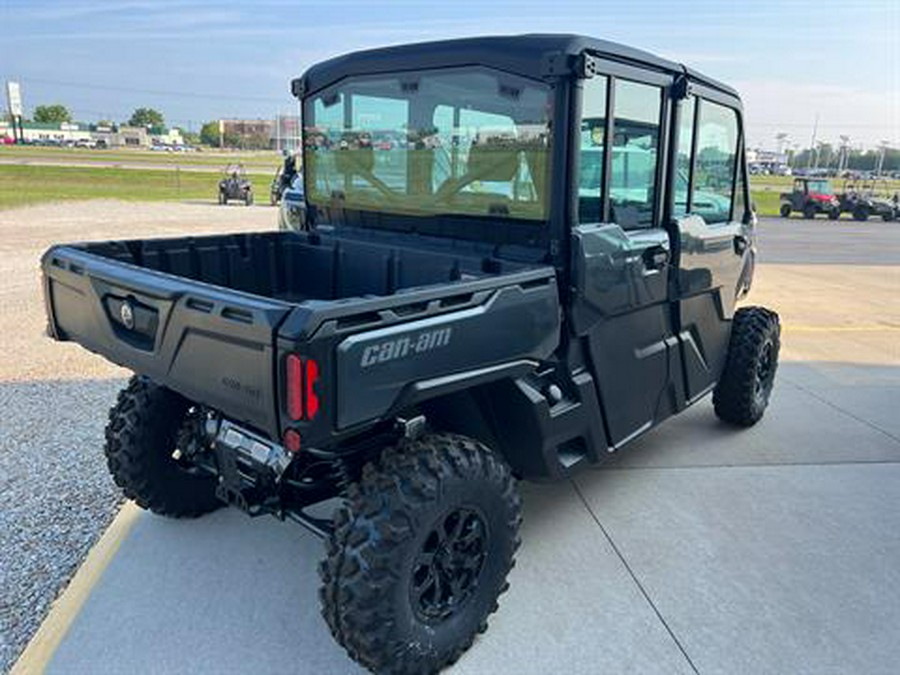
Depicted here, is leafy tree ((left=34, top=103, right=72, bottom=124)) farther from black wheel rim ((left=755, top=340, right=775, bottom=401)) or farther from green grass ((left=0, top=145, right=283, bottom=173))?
black wheel rim ((left=755, top=340, right=775, bottom=401))

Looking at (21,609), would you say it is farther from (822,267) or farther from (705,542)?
(822,267)

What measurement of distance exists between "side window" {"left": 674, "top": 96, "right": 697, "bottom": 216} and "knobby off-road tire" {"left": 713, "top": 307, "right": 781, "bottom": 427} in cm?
123

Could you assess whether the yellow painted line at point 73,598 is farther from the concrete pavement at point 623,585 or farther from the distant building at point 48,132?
the distant building at point 48,132

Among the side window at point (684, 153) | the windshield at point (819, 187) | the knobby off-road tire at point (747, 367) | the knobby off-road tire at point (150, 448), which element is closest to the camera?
the knobby off-road tire at point (150, 448)

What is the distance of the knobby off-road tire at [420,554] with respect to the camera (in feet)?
7.49

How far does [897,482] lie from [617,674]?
102 inches

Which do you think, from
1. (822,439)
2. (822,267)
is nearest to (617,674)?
(822,439)

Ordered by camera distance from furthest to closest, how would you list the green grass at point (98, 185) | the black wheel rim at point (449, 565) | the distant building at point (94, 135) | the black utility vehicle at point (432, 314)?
1. the distant building at point (94, 135)
2. the green grass at point (98, 185)
3. the black wheel rim at point (449, 565)
4. the black utility vehicle at point (432, 314)

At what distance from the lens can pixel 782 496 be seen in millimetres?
3951

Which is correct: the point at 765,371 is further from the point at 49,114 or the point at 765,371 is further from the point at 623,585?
the point at 49,114

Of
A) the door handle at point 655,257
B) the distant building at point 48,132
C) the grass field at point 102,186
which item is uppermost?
the distant building at point 48,132

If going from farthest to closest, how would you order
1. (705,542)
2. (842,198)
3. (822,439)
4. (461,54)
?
1. (842,198)
2. (822,439)
3. (705,542)
4. (461,54)

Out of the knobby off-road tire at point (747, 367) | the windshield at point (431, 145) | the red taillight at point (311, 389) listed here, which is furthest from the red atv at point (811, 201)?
the red taillight at point (311, 389)

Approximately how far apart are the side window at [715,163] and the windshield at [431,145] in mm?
1257
